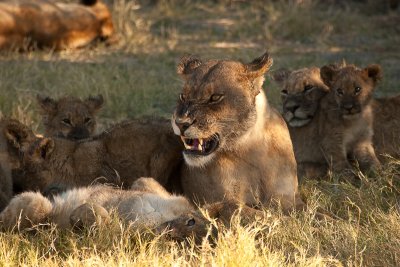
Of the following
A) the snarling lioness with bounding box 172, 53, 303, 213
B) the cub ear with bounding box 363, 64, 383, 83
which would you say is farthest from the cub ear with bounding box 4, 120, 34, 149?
the cub ear with bounding box 363, 64, 383, 83

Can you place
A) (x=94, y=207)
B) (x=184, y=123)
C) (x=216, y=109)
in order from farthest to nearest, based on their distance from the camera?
(x=216, y=109)
(x=184, y=123)
(x=94, y=207)

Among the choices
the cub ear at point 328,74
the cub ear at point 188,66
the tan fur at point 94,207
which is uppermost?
the cub ear at point 188,66

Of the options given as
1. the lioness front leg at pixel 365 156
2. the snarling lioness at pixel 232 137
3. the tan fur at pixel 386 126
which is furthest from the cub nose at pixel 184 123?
the tan fur at pixel 386 126

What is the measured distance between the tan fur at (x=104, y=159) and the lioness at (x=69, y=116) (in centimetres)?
82

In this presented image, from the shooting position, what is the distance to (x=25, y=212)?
15.8 feet

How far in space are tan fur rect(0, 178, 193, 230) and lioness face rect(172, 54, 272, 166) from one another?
0.98ft

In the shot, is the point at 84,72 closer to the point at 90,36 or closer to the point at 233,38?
the point at 90,36

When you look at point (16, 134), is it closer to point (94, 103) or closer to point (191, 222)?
point (94, 103)

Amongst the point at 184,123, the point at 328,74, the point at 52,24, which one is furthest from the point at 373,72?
the point at 52,24

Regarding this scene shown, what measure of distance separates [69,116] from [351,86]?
207 cm

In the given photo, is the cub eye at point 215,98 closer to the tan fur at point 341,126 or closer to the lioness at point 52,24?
the tan fur at point 341,126

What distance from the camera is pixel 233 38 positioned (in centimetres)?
1121

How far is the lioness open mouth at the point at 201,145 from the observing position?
16.7 feet

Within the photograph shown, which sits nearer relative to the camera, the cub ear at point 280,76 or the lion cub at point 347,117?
the lion cub at point 347,117
